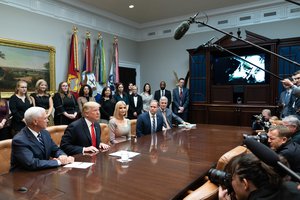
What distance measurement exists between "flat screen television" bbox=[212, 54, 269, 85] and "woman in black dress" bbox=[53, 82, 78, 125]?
3.63 m

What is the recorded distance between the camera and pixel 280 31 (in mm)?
5809

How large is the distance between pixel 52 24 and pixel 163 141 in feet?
13.4

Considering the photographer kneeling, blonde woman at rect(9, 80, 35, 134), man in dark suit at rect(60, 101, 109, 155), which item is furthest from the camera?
blonde woman at rect(9, 80, 35, 134)

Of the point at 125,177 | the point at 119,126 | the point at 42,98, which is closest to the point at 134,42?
the point at 42,98

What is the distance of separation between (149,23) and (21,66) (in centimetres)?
397

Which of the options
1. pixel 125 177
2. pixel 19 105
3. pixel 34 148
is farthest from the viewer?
pixel 19 105

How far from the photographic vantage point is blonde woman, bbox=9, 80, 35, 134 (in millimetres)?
3863

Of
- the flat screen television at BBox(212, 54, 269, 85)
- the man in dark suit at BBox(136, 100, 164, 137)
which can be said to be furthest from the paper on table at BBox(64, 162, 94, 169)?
the flat screen television at BBox(212, 54, 269, 85)

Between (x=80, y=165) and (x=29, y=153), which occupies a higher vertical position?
(x=29, y=153)

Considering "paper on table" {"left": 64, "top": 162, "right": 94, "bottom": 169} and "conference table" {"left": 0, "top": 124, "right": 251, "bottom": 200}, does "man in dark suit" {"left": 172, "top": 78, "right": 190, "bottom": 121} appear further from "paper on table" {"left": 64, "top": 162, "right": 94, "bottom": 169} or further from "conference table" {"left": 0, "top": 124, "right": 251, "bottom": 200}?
"paper on table" {"left": 64, "top": 162, "right": 94, "bottom": 169}

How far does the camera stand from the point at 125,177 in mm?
1615

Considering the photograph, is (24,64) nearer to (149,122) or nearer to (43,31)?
(43,31)

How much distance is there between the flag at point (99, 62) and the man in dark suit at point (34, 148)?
4177 mm

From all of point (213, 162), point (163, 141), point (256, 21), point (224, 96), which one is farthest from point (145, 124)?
point (256, 21)
